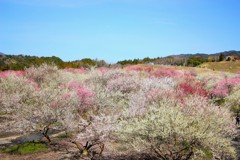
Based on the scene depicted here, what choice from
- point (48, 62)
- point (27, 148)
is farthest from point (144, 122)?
point (48, 62)

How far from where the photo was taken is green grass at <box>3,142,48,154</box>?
23.3 metres

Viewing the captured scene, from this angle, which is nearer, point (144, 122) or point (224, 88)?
point (144, 122)

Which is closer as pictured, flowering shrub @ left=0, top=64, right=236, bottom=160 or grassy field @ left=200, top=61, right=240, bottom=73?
flowering shrub @ left=0, top=64, right=236, bottom=160

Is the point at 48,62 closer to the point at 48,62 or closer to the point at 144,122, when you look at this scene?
the point at 48,62

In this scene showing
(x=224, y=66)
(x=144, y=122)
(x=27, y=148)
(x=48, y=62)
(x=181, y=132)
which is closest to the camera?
(x=181, y=132)

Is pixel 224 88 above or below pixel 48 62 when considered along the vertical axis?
below

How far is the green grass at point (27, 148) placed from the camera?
2328 centimetres

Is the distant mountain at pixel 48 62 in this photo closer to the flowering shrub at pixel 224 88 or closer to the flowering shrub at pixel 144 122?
the flowering shrub at pixel 224 88

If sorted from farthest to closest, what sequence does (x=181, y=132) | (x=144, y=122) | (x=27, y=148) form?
(x=27, y=148) < (x=144, y=122) < (x=181, y=132)

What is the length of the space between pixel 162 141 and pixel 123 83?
24385 millimetres

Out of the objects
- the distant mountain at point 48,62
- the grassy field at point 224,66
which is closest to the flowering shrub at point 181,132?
the distant mountain at point 48,62

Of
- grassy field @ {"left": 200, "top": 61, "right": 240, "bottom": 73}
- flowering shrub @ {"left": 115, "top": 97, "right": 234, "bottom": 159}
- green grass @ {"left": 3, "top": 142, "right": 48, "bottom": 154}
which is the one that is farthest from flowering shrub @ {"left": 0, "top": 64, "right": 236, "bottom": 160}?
grassy field @ {"left": 200, "top": 61, "right": 240, "bottom": 73}

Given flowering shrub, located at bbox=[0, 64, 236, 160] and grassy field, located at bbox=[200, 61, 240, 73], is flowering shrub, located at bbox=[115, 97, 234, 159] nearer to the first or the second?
flowering shrub, located at bbox=[0, 64, 236, 160]

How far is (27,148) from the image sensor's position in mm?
23891
